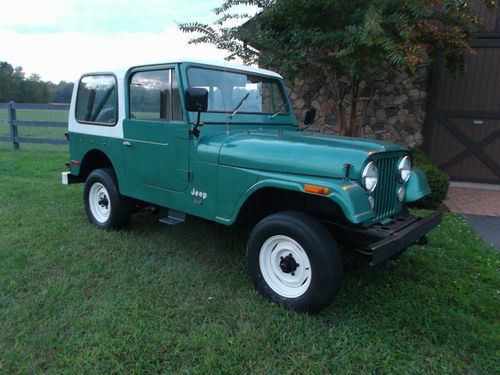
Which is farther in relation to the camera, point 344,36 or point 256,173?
point 344,36

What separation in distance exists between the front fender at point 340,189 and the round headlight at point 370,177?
9cm

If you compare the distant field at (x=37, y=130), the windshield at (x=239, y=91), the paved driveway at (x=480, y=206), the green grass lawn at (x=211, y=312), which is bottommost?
the green grass lawn at (x=211, y=312)

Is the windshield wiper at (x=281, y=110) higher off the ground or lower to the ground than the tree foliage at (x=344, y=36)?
lower

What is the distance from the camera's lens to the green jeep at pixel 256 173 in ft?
8.71

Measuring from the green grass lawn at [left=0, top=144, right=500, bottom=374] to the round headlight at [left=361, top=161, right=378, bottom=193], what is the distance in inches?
38.3

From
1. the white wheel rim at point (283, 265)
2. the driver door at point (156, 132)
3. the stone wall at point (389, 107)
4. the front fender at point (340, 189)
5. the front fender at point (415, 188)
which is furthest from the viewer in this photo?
the stone wall at point (389, 107)

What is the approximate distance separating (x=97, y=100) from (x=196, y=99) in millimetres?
2014

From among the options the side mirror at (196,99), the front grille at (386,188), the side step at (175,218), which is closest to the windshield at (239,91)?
the side mirror at (196,99)

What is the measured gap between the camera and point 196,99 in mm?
3018

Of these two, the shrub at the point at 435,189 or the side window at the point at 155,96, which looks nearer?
the side window at the point at 155,96

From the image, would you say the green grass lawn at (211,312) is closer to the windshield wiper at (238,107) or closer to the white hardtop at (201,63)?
the windshield wiper at (238,107)

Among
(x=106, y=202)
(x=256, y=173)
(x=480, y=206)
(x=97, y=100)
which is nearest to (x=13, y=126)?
(x=97, y=100)

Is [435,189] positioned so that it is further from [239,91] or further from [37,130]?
[37,130]

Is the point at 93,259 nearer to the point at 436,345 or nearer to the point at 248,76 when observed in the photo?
the point at 248,76
